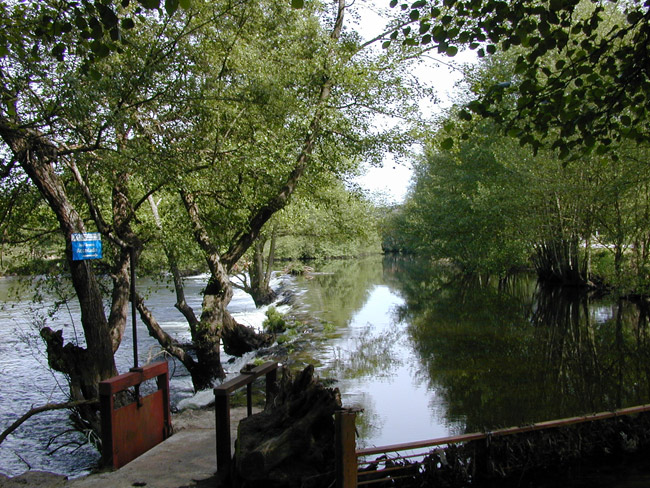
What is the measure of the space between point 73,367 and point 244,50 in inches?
253

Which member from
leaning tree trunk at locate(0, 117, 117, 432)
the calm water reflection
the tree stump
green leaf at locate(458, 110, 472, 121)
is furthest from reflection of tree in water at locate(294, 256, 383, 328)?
the tree stump

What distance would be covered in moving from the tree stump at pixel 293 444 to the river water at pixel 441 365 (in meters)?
3.75

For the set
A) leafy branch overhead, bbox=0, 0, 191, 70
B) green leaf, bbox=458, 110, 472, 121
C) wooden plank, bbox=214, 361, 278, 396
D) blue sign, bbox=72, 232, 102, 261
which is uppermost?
leafy branch overhead, bbox=0, 0, 191, 70

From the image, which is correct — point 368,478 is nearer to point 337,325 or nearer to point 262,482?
point 262,482

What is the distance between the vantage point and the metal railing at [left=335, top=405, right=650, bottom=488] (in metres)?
4.80

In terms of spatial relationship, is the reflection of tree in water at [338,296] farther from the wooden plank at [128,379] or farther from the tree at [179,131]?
the wooden plank at [128,379]

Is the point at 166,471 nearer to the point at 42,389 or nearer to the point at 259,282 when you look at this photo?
the point at 42,389

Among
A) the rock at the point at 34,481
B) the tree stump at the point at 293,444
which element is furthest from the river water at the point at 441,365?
the tree stump at the point at 293,444

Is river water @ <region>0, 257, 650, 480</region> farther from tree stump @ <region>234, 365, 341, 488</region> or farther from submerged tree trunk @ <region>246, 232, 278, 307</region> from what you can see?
tree stump @ <region>234, 365, 341, 488</region>

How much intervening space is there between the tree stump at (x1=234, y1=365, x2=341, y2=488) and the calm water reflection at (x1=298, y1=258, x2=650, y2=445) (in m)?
3.89

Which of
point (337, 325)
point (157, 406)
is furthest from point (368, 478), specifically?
point (337, 325)

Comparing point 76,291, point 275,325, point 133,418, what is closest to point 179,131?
point 76,291

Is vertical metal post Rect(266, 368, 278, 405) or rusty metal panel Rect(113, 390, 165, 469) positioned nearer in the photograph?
rusty metal panel Rect(113, 390, 165, 469)

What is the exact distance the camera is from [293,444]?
5.32 m
